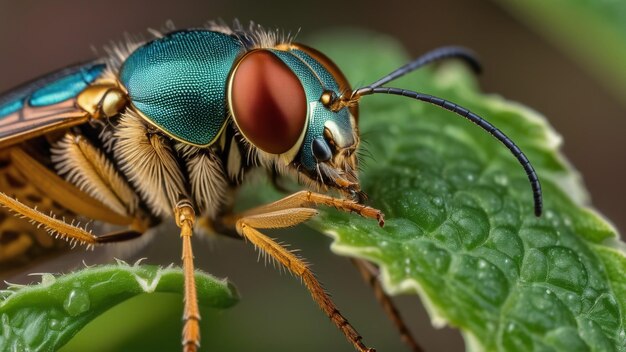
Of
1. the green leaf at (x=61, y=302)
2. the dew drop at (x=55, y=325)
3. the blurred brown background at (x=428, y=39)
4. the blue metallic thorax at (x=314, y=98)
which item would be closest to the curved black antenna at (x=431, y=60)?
the blue metallic thorax at (x=314, y=98)

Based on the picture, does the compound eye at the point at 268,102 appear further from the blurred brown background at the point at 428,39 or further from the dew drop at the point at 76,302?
the blurred brown background at the point at 428,39

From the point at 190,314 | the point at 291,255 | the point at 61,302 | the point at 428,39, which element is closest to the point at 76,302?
the point at 61,302

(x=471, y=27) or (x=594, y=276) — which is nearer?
(x=594, y=276)

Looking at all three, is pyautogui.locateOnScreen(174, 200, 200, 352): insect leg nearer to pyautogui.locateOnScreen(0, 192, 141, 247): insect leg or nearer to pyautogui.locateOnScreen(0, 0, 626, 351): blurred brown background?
pyautogui.locateOnScreen(0, 192, 141, 247): insect leg

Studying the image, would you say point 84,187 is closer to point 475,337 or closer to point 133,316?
point 133,316

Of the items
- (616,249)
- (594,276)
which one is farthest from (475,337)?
(616,249)
